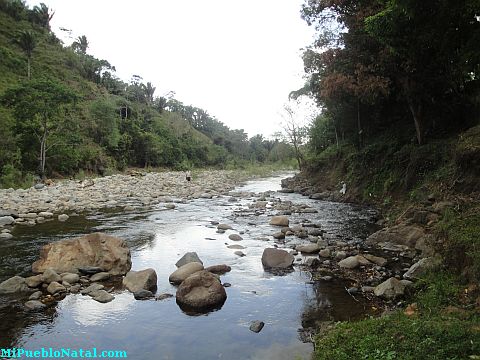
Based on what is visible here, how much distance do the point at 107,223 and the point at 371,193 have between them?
11.4 metres

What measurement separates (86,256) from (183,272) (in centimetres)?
216

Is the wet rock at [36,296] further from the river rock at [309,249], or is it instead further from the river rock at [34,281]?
the river rock at [309,249]

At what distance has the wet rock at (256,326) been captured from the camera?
16.5 feet

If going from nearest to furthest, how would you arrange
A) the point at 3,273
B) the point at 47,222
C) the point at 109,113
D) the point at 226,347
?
the point at 226,347 < the point at 3,273 < the point at 47,222 < the point at 109,113

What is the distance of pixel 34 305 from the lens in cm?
571

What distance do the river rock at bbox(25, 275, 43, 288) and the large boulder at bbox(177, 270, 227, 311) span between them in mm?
2752

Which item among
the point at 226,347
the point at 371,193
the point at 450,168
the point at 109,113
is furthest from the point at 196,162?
the point at 226,347

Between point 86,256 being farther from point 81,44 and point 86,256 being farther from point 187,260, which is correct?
point 81,44

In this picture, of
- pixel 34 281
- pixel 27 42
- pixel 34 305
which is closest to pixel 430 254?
pixel 34 305

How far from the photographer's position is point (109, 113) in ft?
139

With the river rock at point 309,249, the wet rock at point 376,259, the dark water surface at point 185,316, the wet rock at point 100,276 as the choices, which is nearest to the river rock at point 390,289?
the dark water surface at point 185,316

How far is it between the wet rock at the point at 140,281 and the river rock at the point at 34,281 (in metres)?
1.53

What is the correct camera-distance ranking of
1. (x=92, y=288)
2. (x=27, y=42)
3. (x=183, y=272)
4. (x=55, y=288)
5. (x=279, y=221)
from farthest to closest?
(x=27, y=42)
(x=279, y=221)
(x=183, y=272)
(x=92, y=288)
(x=55, y=288)

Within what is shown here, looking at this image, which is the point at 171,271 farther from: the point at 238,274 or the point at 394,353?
the point at 394,353
